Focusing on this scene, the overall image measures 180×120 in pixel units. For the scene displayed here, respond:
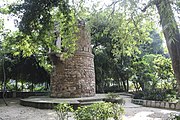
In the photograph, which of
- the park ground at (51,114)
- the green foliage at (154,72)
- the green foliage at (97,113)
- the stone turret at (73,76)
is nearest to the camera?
the green foliage at (97,113)

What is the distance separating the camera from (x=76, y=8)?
5.26 m

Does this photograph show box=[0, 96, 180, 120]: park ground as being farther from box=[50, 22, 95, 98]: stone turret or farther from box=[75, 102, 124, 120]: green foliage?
box=[50, 22, 95, 98]: stone turret

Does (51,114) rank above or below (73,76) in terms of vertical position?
below

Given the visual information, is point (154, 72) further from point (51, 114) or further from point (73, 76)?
point (51, 114)

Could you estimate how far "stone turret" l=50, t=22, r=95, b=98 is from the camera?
1069 cm

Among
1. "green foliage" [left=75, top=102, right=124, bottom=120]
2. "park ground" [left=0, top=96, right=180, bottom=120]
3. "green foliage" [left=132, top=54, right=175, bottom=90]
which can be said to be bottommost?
"park ground" [left=0, top=96, right=180, bottom=120]

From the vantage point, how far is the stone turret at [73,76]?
10.7 metres

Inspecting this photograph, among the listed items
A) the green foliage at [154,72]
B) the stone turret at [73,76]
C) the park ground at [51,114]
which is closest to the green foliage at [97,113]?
the park ground at [51,114]

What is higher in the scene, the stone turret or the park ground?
the stone turret

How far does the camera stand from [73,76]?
1077cm

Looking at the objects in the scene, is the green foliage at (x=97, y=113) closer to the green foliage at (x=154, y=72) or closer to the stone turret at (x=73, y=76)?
the stone turret at (x=73, y=76)

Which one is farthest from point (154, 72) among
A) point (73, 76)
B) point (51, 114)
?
point (51, 114)

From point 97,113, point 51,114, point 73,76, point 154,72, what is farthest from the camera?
point 154,72

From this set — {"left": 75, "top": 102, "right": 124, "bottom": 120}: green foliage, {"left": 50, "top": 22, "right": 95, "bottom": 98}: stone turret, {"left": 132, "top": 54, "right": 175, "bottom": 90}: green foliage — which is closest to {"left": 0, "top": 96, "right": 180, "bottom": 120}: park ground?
{"left": 75, "top": 102, "right": 124, "bottom": 120}: green foliage
